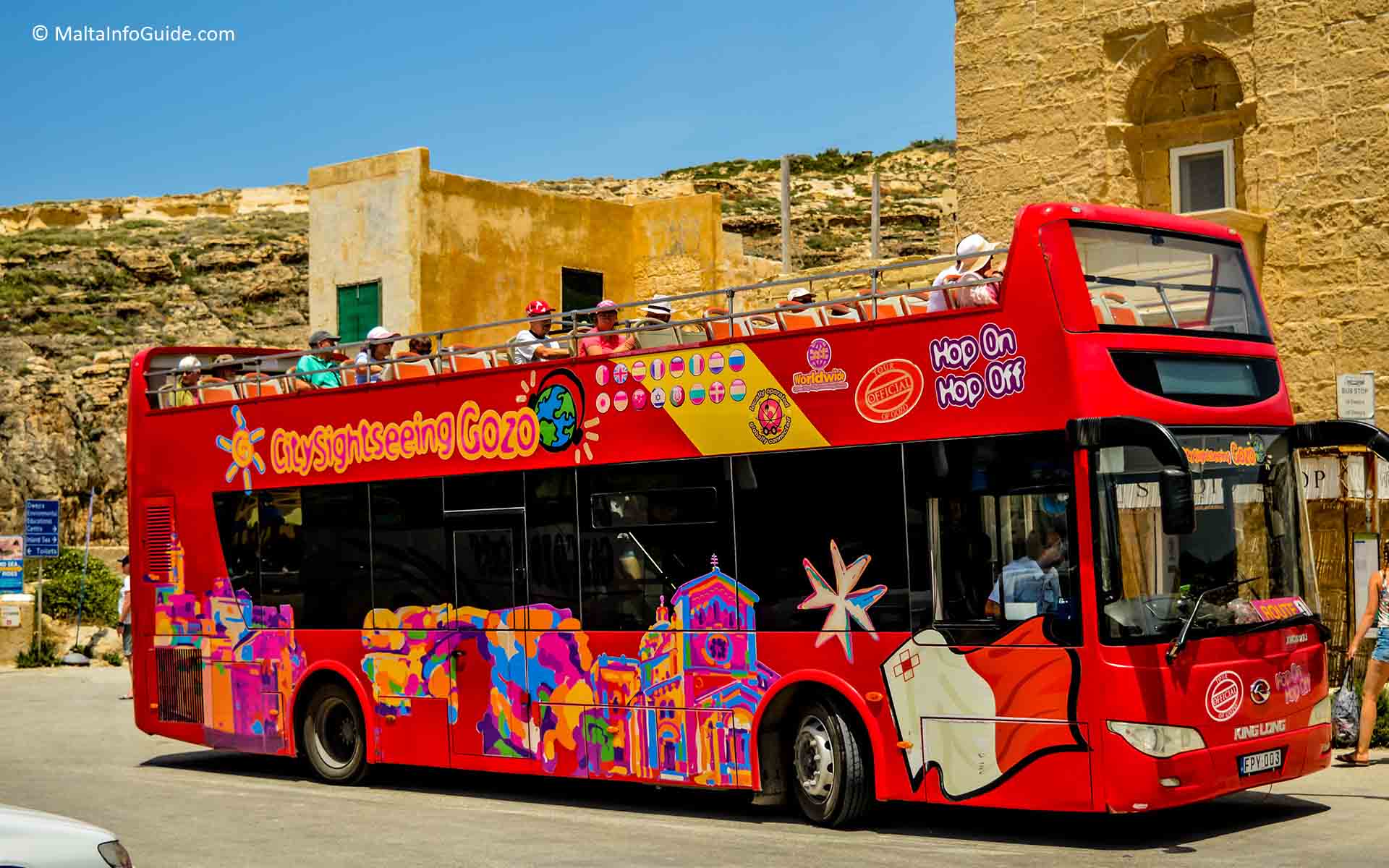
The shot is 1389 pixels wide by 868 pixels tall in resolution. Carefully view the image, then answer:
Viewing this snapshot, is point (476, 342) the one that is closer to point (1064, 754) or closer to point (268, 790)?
point (268, 790)

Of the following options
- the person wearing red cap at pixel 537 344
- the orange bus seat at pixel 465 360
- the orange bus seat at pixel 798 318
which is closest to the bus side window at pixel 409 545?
the orange bus seat at pixel 465 360

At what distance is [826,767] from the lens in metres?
11.1

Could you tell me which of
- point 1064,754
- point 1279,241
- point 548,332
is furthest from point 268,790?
point 1279,241

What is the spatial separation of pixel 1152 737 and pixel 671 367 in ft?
14.2

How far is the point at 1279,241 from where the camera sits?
18.3m

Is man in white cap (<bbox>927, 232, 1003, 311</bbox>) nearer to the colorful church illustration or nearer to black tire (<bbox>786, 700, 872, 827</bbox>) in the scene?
the colorful church illustration

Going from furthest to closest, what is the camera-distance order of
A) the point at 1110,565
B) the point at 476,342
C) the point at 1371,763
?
the point at 476,342, the point at 1371,763, the point at 1110,565

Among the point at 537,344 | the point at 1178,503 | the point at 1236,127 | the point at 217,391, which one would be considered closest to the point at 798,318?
the point at 537,344

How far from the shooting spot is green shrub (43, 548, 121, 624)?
33594mm

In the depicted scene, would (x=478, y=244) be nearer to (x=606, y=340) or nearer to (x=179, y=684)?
(x=179, y=684)

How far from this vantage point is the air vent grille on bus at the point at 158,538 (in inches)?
637

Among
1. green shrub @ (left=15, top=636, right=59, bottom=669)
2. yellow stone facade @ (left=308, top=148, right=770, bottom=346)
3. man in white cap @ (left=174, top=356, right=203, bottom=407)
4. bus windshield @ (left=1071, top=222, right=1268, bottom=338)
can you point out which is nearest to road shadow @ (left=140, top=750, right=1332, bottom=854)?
bus windshield @ (left=1071, top=222, right=1268, bottom=338)

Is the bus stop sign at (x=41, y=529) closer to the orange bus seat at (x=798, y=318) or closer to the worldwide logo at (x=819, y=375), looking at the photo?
the orange bus seat at (x=798, y=318)

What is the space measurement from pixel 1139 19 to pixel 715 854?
12524 mm
